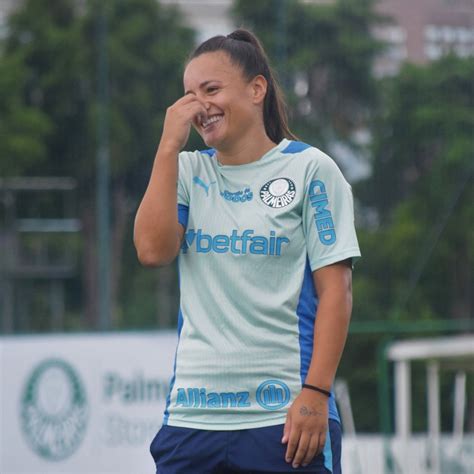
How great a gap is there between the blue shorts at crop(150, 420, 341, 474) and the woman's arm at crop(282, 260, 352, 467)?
28 mm

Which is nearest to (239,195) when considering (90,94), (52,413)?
(52,413)

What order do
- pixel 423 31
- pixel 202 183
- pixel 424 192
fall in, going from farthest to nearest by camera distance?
1. pixel 423 31
2. pixel 424 192
3. pixel 202 183

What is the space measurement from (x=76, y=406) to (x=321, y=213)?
4.61 metres

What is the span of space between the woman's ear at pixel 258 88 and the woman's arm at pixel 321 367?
1.28 feet

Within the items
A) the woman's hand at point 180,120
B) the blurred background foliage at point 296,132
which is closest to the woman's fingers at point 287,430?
the woman's hand at point 180,120

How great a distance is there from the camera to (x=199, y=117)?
8.13ft

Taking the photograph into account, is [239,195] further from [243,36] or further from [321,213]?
[243,36]

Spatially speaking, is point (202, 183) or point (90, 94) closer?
point (202, 183)

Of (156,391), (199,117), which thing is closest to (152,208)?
(199,117)

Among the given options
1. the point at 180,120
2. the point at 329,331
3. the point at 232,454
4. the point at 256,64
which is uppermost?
the point at 256,64

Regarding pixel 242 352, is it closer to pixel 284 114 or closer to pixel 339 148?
pixel 284 114

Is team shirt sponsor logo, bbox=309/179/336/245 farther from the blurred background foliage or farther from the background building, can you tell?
the background building

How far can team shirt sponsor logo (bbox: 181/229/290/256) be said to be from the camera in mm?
2387

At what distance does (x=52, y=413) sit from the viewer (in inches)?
266
